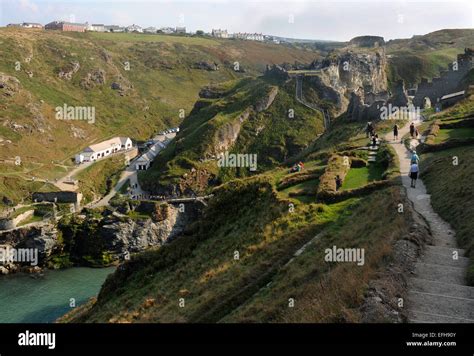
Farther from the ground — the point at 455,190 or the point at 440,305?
the point at 455,190

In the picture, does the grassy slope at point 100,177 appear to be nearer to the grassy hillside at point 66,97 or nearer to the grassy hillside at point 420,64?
the grassy hillside at point 66,97

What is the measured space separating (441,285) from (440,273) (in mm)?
1009

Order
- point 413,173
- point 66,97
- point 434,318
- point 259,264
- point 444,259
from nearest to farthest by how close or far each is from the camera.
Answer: point 434,318
point 444,259
point 259,264
point 413,173
point 66,97

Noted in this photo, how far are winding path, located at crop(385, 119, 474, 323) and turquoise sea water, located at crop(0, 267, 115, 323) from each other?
133ft

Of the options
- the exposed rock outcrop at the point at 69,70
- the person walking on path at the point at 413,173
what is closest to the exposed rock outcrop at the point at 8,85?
the exposed rock outcrop at the point at 69,70

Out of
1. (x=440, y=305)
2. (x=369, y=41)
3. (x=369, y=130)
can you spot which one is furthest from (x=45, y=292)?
(x=369, y=41)

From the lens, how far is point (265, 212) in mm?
27812

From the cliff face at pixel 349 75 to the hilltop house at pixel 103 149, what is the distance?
51.2m

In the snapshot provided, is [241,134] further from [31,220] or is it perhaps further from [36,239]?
[36,239]

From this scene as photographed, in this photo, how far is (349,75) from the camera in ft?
393

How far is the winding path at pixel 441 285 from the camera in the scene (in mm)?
11898

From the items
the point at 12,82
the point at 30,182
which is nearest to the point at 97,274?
the point at 30,182

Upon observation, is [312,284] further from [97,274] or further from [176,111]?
[176,111]

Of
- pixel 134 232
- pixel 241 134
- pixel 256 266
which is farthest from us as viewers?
pixel 241 134
